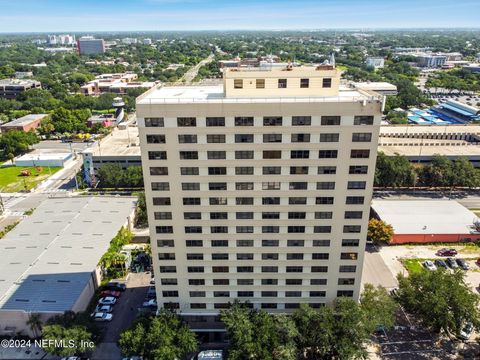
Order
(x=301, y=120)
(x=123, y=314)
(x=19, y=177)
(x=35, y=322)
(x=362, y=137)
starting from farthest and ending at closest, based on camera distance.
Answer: (x=19, y=177) < (x=123, y=314) < (x=35, y=322) < (x=362, y=137) < (x=301, y=120)

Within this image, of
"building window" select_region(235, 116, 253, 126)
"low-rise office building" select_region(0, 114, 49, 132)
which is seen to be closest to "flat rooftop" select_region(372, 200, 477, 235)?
"building window" select_region(235, 116, 253, 126)

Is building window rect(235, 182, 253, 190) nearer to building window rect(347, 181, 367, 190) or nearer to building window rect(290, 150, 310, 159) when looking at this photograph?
building window rect(290, 150, 310, 159)

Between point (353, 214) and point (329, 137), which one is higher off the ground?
point (329, 137)

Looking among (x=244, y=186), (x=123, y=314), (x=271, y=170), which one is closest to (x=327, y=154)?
(x=271, y=170)

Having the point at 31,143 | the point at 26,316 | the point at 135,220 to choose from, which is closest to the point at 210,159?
the point at 26,316

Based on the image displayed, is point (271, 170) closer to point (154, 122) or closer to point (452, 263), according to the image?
point (154, 122)

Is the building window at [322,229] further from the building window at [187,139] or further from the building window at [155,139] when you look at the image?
the building window at [155,139]
